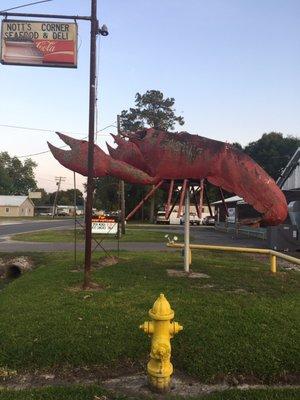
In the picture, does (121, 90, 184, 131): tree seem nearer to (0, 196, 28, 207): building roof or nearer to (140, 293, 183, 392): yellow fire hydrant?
(140, 293, 183, 392): yellow fire hydrant

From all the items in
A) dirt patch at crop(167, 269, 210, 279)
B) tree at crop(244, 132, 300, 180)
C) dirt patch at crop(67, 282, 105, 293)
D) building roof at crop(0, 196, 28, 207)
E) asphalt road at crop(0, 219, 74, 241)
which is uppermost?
tree at crop(244, 132, 300, 180)

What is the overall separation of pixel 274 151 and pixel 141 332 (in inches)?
2063

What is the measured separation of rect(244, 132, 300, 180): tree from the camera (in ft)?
181

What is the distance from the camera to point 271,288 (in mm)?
9359

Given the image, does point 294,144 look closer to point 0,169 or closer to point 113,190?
point 113,190

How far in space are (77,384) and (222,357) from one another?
169cm

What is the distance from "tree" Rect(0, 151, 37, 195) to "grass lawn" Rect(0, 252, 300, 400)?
111605mm

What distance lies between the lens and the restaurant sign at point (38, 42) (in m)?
9.05

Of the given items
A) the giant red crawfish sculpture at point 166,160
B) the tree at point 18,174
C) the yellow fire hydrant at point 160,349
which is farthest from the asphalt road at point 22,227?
the tree at point 18,174

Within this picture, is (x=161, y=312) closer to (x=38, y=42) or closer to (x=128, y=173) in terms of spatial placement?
(x=128, y=173)

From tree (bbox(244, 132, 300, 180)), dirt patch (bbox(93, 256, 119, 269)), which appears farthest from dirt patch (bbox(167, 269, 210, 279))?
tree (bbox(244, 132, 300, 180))

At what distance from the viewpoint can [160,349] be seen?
466 centimetres

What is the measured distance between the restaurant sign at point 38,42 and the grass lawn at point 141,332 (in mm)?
4490

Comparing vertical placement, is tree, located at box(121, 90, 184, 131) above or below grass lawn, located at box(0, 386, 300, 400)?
above
